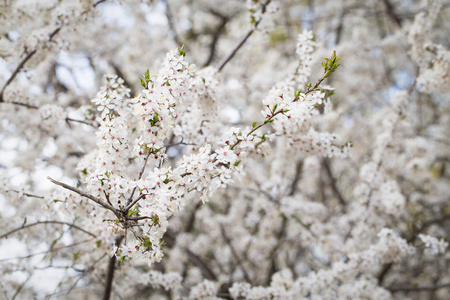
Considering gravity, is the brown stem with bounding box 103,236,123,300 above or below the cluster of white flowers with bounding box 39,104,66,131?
below

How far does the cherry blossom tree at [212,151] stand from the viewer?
2016mm

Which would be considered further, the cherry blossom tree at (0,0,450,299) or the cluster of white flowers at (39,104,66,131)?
the cluster of white flowers at (39,104,66,131)

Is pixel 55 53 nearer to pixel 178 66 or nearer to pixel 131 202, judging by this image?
pixel 178 66

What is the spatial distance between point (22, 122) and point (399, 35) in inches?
198

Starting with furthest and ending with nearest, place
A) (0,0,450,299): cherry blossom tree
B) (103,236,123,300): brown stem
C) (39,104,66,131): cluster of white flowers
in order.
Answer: (39,104,66,131): cluster of white flowers, (103,236,123,300): brown stem, (0,0,450,299): cherry blossom tree

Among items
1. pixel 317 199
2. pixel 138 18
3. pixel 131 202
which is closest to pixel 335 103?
pixel 317 199

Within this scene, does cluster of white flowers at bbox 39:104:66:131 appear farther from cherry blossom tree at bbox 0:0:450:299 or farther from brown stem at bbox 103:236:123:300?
brown stem at bbox 103:236:123:300

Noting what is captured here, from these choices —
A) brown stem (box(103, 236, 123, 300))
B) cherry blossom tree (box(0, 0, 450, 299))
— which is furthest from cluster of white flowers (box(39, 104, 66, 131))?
brown stem (box(103, 236, 123, 300))

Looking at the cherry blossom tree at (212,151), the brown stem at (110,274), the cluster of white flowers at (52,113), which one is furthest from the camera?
the cluster of white flowers at (52,113)

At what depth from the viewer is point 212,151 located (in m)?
3.54

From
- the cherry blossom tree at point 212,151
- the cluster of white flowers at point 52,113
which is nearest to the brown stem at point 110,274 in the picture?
the cherry blossom tree at point 212,151

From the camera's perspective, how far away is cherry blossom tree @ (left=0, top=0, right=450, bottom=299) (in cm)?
202

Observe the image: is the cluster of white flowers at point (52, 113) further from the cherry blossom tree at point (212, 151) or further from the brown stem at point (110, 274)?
the brown stem at point (110, 274)

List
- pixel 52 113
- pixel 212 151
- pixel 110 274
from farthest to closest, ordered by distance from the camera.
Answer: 1. pixel 212 151
2. pixel 52 113
3. pixel 110 274
